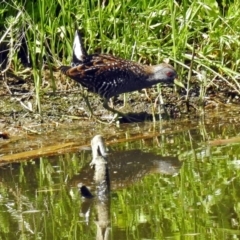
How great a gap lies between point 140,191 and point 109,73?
7.62 ft

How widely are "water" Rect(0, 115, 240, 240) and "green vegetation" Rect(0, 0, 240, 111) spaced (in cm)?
91

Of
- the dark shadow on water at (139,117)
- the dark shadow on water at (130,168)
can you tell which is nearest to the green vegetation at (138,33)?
the dark shadow on water at (139,117)

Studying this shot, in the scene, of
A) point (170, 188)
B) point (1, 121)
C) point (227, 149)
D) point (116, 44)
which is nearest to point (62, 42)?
point (116, 44)

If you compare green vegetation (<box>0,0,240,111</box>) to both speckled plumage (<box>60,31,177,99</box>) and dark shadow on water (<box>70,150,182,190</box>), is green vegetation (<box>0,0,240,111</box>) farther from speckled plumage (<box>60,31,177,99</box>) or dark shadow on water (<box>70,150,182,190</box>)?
dark shadow on water (<box>70,150,182,190</box>)

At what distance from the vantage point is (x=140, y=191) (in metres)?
5.16

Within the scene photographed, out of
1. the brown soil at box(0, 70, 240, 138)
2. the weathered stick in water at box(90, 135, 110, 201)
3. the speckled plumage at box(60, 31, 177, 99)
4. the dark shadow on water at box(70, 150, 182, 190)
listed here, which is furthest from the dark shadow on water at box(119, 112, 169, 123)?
the weathered stick in water at box(90, 135, 110, 201)

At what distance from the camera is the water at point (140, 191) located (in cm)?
444

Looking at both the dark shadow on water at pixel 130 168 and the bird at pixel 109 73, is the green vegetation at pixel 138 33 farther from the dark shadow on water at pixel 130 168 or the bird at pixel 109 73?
the dark shadow on water at pixel 130 168

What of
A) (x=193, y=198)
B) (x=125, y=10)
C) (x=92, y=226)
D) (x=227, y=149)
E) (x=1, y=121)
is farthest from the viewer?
(x=125, y=10)

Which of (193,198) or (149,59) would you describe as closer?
(193,198)

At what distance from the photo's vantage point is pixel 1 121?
7.14m

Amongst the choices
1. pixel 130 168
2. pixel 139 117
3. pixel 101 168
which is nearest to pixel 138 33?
pixel 139 117

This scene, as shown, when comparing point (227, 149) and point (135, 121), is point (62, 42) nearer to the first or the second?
point (135, 121)

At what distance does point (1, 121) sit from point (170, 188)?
2348 mm
